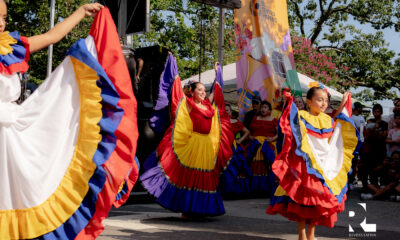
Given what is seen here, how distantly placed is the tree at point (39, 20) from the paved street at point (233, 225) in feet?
53.9

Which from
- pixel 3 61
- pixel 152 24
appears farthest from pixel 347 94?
pixel 152 24

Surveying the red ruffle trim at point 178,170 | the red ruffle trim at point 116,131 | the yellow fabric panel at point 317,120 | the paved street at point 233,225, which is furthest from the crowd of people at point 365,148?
the red ruffle trim at point 116,131

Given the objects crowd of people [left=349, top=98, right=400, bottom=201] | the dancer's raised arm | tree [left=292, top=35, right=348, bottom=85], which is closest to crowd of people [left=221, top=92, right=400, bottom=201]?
crowd of people [left=349, top=98, right=400, bottom=201]

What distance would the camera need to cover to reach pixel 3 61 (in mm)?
3146

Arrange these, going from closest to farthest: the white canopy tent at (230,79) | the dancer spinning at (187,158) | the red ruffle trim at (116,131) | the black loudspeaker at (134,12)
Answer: the red ruffle trim at (116,131), the dancer spinning at (187,158), the black loudspeaker at (134,12), the white canopy tent at (230,79)

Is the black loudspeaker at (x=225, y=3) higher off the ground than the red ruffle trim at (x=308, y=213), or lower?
higher

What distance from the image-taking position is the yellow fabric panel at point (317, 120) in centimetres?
526

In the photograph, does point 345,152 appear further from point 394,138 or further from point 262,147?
point 394,138

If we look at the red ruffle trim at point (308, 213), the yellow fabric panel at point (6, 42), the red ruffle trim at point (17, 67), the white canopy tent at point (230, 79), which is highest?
the white canopy tent at point (230, 79)

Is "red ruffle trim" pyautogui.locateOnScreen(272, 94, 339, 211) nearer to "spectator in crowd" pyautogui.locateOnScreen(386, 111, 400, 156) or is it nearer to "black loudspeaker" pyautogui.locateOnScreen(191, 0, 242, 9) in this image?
"black loudspeaker" pyautogui.locateOnScreen(191, 0, 242, 9)

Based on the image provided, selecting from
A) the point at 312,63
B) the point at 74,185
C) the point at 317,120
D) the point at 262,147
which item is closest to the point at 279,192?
the point at 317,120

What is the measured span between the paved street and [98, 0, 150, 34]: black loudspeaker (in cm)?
309

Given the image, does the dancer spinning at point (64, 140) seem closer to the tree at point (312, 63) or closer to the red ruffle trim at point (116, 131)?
the red ruffle trim at point (116, 131)

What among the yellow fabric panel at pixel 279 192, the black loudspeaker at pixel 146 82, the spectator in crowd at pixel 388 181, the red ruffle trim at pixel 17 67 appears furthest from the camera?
the spectator in crowd at pixel 388 181
